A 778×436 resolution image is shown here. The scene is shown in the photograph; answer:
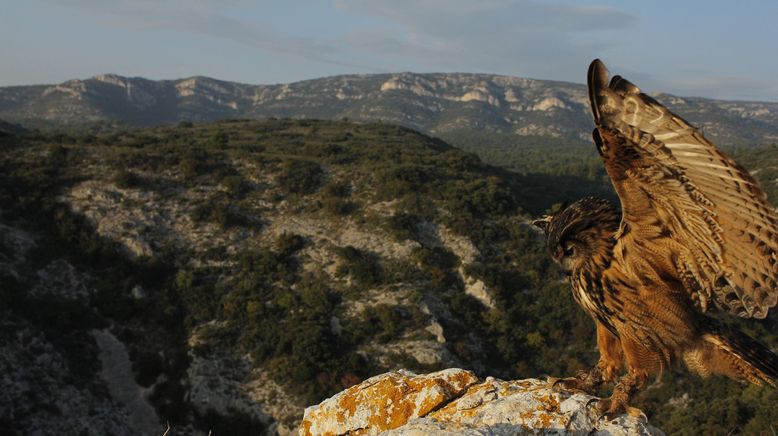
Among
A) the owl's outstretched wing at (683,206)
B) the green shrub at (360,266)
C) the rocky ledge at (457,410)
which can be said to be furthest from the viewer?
the green shrub at (360,266)

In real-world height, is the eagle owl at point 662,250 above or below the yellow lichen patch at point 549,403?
above

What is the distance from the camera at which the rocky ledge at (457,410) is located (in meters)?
4.96

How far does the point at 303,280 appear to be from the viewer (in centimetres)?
3622

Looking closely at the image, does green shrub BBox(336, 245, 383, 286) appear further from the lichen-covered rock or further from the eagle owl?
the eagle owl

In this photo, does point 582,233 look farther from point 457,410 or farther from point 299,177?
point 299,177

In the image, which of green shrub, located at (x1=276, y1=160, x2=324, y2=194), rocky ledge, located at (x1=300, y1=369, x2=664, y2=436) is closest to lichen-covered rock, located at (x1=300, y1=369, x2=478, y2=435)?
rocky ledge, located at (x1=300, y1=369, x2=664, y2=436)

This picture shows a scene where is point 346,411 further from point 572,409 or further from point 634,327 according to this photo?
point 634,327

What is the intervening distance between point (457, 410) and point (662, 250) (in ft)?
9.65

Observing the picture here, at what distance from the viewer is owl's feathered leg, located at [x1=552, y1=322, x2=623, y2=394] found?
17.3ft

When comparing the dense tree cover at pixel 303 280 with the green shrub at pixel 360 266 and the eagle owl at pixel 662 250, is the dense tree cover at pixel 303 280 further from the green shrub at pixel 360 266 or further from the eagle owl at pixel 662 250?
the eagle owl at pixel 662 250

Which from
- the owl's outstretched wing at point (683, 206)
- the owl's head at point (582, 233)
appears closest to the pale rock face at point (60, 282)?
the owl's head at point (582, 233)

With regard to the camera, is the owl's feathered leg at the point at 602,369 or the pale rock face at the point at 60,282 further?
the pale rock face at the point at 60,282

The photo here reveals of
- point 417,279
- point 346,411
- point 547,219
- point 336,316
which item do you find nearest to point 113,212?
point 336,316

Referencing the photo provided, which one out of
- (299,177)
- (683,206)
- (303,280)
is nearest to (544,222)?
(683,206)
